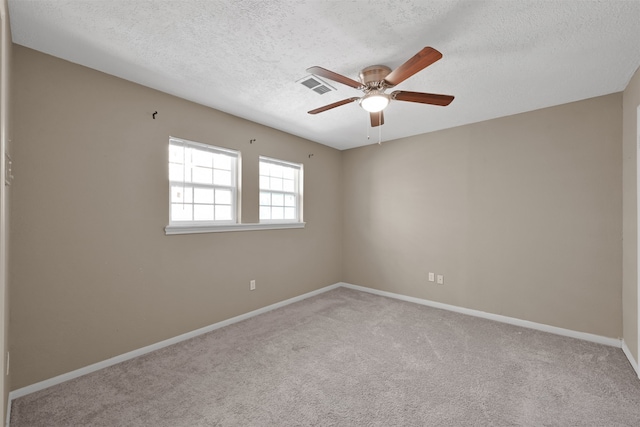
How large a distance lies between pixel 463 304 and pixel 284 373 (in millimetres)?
2600

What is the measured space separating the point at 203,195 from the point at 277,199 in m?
1.11

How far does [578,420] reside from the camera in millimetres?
1773

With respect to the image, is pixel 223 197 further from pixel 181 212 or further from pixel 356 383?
pixel 356 383

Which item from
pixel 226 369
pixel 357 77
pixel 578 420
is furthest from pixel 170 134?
pixel 578 420

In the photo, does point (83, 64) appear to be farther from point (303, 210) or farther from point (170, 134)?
point (303, 210)

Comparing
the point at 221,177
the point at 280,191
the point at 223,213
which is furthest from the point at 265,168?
the point at 223,213

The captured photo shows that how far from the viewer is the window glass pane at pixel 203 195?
3.09 metres

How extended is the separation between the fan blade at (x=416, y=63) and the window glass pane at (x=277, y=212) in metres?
2.40

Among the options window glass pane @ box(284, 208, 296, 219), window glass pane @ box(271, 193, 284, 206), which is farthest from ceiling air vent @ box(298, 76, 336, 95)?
window glass pane @ box(284, 208, 296, 219)

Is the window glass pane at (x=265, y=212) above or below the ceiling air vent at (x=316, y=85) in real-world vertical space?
below

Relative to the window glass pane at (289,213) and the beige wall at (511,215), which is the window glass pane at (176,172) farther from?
the beige wall at (511,215)

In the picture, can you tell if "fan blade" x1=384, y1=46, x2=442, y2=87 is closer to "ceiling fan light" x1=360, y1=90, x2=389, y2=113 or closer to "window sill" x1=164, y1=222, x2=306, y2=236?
"ceiling fan light" x1=360, y1=90, x2=389, y2=113

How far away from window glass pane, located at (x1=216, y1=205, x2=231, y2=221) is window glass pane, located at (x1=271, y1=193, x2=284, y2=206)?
71 centimetres

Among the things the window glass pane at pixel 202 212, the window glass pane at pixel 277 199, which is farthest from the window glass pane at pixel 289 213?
the window glass pane at pixel 202 212
